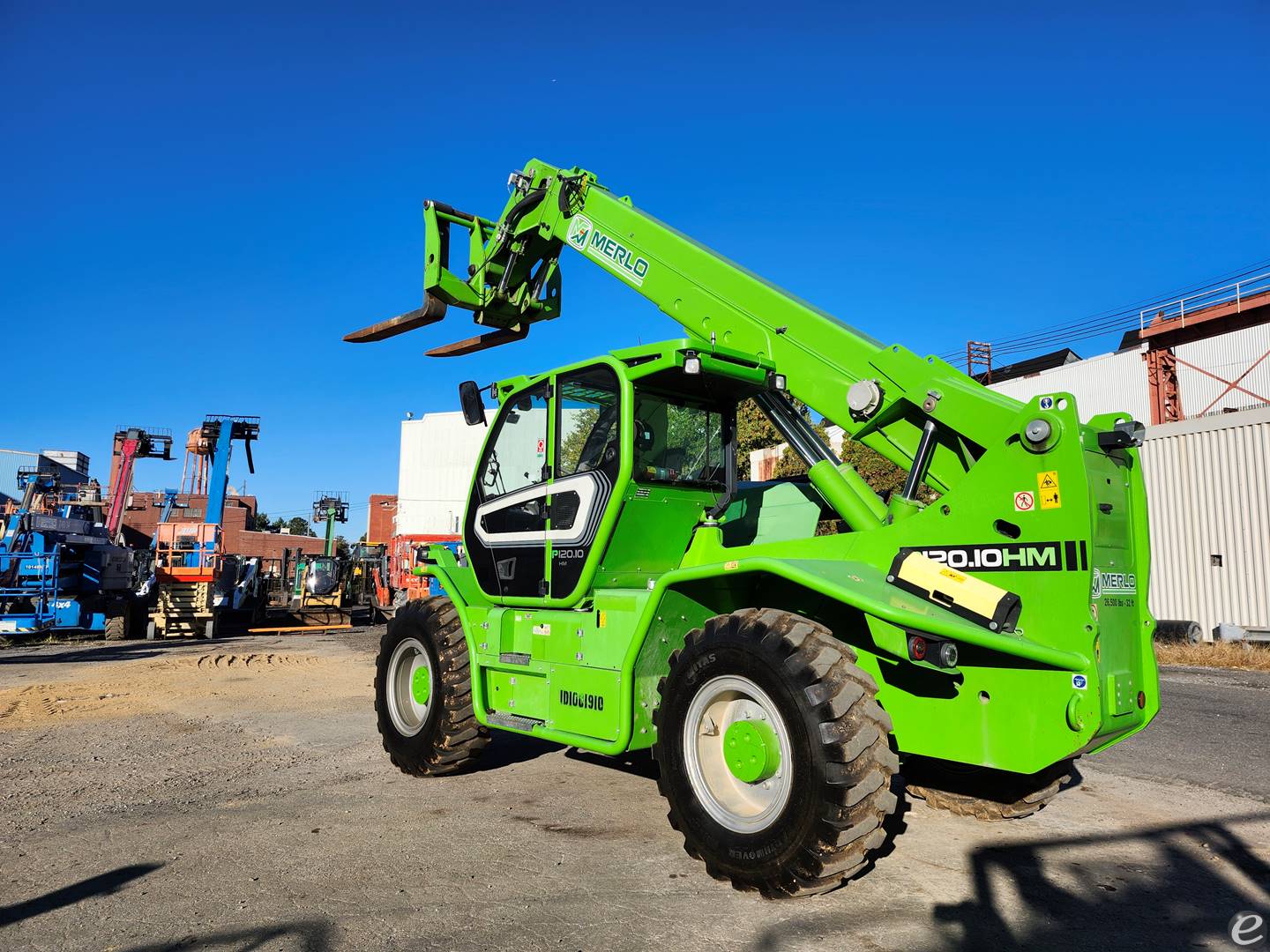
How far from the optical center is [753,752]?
12.8ft

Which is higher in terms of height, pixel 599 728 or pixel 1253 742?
pixel 599 728

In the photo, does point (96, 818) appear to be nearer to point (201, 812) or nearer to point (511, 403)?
point (201, 812)

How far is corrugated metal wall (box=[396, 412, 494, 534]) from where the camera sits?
43.1 metres

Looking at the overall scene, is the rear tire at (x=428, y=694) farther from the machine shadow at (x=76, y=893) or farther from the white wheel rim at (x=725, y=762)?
the white wheel rim at (x=725, y=762)

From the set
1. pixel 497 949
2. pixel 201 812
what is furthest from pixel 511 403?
pixel 497 949

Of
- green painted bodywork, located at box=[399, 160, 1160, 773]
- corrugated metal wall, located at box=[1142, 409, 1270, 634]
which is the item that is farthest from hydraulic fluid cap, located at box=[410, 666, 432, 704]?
corrugated metal wall, located at box=[1142, 409, 1270, 634]

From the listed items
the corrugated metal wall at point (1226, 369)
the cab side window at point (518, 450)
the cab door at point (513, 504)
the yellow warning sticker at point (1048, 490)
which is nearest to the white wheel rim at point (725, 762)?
the yellow warning sticker at point (1048, 490)

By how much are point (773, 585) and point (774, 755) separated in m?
0.99

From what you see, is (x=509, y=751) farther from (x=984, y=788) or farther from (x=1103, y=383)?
(x=1103, y=383)

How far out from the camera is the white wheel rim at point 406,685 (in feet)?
20.8

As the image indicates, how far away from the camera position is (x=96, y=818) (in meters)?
4.86

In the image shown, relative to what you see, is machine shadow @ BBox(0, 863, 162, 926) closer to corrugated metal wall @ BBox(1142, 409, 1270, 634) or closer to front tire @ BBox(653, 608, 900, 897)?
front tire @ BBox(653, 608, 900, 897)

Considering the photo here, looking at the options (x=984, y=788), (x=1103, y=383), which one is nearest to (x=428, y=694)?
(x=984, y=788)

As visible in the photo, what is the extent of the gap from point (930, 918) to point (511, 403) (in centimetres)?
416
